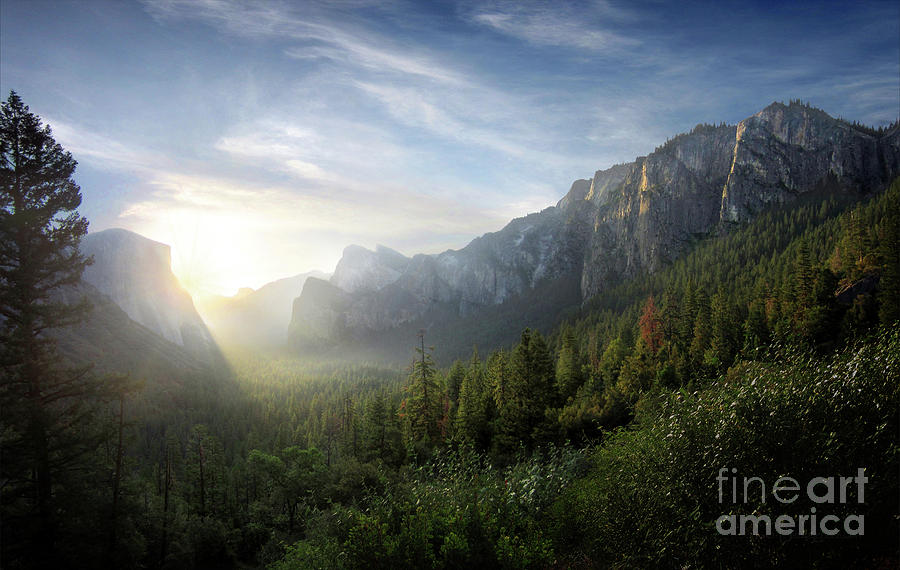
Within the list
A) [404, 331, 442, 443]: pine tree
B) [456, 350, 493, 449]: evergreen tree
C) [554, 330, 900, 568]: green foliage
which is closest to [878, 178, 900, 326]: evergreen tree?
[554, 330, 900, 568]: green foliage

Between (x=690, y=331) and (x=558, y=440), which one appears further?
(x=690, y=331)

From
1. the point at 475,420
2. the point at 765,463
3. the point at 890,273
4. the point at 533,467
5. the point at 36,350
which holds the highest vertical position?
the point at 890,273

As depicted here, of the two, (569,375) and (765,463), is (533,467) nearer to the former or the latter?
(765,463)

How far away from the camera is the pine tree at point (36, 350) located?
11.7m

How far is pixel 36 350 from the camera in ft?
41.5

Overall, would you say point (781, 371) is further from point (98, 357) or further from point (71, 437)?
point (98, 357)

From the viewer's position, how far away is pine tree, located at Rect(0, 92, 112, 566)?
11719mm

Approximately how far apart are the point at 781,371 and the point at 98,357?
609ft

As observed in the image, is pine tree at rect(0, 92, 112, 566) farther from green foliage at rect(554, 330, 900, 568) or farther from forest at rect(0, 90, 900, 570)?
green foliage at rect(554, 330, 900, 568)

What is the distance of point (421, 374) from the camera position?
4156 cm

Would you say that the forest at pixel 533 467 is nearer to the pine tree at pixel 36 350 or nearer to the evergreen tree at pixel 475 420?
the pine tree at pixel 36 350

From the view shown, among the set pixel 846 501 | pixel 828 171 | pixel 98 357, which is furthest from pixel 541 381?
pixel 828 171

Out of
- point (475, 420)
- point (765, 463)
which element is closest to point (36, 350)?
point (765, 463)

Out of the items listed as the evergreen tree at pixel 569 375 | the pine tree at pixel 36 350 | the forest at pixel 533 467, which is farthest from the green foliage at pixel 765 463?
the evergreen tree at pixel 569 375
